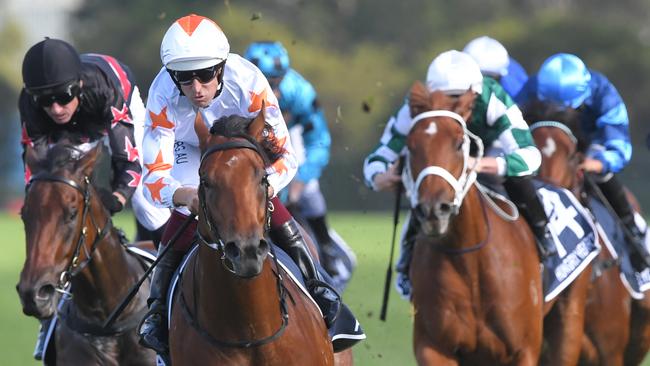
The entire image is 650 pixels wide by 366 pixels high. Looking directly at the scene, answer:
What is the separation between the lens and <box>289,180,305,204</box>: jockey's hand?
33.7 ft

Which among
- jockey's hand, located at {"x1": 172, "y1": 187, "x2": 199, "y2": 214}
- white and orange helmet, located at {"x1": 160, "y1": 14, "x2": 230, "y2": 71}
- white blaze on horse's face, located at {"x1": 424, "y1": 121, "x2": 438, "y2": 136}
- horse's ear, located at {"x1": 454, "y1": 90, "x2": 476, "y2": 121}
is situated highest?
white and orange helmet, located at {"x1": 160, "y1": 14, "x2": 230, "y2": 71}

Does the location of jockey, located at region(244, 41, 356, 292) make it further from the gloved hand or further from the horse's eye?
the horse's eye

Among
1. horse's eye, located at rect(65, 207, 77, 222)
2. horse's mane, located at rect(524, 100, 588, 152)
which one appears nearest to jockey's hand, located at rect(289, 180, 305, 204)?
horse's mane, located at rect(524, 100, 588, 152)

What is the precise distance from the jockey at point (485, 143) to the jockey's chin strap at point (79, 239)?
165 cm

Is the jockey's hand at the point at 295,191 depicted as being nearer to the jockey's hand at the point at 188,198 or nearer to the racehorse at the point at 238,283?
the racehorse at the point at 238,283

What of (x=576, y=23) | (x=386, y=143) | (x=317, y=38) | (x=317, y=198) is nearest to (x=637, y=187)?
(x=576, y=23)

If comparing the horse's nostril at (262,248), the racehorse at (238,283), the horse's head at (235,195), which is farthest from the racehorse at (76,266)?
the horse's nostril at (262,248)

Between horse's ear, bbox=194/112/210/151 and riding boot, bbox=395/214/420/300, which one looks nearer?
horse's ear, bbox=194/112/210/151

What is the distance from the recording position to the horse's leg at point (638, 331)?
364 inches

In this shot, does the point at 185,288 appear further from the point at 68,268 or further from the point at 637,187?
the point at 637,187

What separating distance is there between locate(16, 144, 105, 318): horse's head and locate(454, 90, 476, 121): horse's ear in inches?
71.5

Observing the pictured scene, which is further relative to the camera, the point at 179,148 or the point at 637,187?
the point at 637,187

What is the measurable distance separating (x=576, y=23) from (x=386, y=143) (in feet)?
117

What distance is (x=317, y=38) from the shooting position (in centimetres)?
4591
